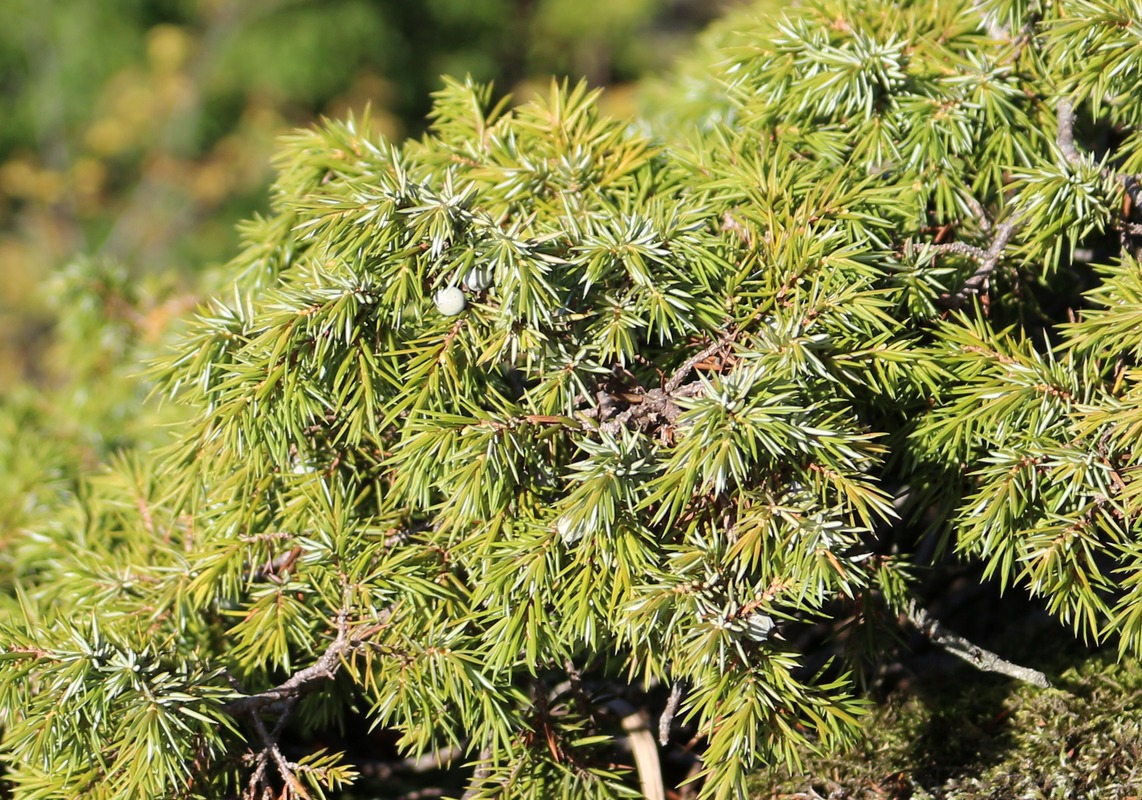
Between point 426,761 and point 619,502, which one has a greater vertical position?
point 619,502

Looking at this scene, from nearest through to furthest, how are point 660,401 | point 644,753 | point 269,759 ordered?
point 660,401 → point 269,759 → point 644,753

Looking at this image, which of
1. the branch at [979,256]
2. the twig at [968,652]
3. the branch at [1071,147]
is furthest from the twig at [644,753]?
the branch at [1071,147]

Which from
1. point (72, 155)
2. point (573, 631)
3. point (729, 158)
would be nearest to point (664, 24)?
point (72, 155)

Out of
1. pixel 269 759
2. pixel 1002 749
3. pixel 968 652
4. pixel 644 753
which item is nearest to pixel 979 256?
pixel 968 652

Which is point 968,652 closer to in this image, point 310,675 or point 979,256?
point 979,256

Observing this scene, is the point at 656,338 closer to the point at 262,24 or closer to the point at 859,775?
the point at 859,775

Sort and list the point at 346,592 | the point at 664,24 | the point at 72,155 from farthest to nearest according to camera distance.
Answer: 1. the point at 664,24
2. the point at 72,155
3. the point at 346,592

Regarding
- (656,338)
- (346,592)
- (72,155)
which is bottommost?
(72,155)

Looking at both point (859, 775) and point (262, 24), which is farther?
point (262, 24)
